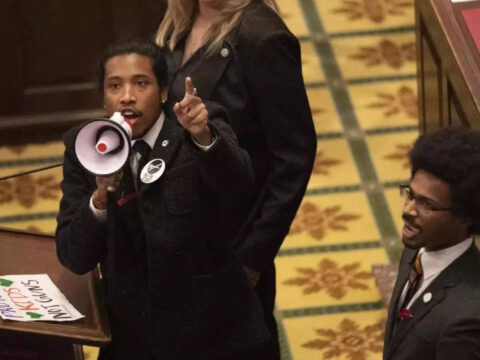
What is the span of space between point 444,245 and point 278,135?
69cm

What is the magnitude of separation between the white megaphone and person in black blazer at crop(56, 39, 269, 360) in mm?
80

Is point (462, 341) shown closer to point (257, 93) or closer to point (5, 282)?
point (257, 93)

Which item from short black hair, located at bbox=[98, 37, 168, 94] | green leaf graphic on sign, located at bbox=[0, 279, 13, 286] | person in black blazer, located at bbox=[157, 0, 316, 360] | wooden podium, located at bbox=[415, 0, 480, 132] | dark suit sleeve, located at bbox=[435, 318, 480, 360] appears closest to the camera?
dark suit sleeve, located at bbox=[435, 318, 480, 360]

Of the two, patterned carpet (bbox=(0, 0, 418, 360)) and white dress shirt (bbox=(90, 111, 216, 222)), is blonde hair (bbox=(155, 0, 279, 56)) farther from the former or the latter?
patterned carpet (bbox=(0, 0, 418, 360))

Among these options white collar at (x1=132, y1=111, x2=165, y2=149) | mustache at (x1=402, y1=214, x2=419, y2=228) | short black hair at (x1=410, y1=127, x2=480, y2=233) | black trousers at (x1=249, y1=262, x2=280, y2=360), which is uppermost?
short black hair at (x1=410, y1=127, x2=480, y2=233)

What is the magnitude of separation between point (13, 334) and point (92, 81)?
3217 mm

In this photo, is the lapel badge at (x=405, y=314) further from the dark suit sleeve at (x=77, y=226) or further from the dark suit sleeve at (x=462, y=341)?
the dark suit sleeve at (x=77, y=226)

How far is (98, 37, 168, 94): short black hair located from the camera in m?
3.36

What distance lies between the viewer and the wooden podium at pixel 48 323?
10.6ft

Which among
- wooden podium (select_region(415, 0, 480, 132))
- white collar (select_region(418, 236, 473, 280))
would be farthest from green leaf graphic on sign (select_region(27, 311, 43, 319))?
wooden podium (select_region(415, 0, 480, 132))

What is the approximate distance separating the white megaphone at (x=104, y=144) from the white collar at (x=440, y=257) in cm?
85

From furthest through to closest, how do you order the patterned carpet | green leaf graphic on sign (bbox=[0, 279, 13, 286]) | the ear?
the patterned carpet < green leaf graphic on sign (bbox=[0, 279, 13, 286]) < the ear

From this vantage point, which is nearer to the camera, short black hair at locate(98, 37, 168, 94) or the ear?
the ear

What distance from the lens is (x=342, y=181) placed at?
607cm
